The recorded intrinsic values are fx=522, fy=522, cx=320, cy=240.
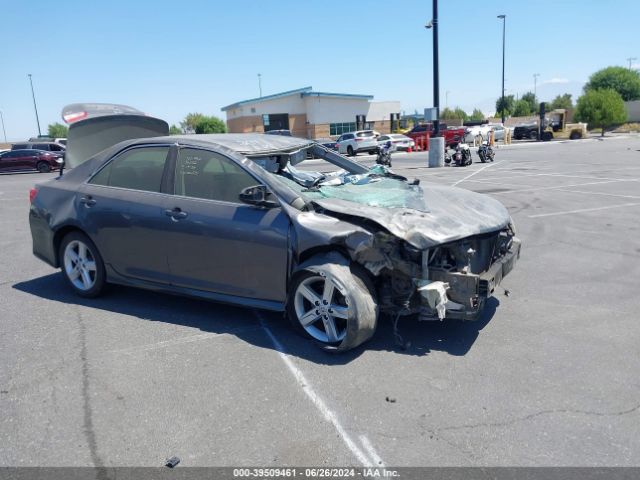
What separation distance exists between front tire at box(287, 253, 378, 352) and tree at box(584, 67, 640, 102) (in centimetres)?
9421

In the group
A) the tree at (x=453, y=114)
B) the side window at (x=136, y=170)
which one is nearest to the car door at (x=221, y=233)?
the side window at (x=136, y=170)

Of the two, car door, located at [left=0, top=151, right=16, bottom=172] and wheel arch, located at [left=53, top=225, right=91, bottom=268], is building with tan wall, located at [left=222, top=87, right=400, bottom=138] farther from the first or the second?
wheel arch, located at [left=53, top=225, right=91, bottom=268]

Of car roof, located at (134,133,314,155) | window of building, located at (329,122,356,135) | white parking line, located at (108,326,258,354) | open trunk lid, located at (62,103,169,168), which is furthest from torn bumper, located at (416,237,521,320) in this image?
window of building, located at (329,122,356,135)

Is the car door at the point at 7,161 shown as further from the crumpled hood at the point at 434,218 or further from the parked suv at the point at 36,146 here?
the crumpled hood at the point at 434,218

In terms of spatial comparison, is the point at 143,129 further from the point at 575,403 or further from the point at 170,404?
the point at 575,403

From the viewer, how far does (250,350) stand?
4.20 metres

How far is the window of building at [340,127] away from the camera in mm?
59969

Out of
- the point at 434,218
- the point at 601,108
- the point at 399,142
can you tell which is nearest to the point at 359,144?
the point at 399,142

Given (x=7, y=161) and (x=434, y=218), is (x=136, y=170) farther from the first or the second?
(x=7, y=161)

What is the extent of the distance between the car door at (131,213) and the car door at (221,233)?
0.54 feet

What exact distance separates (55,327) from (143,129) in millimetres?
3286

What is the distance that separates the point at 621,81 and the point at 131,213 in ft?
319

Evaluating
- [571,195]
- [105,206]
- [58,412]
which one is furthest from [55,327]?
[571,195]

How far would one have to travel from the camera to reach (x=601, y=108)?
4925 cm
